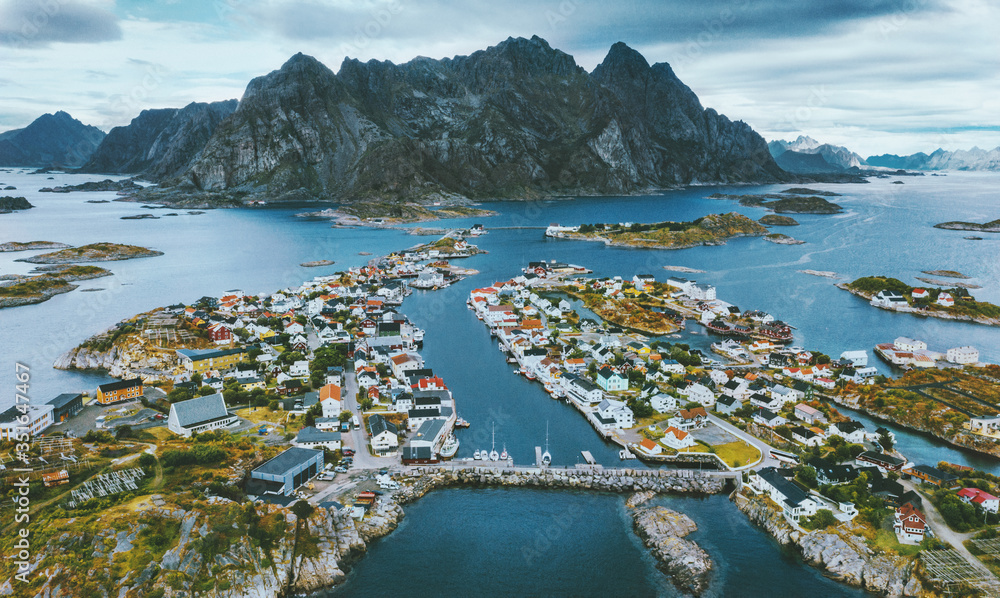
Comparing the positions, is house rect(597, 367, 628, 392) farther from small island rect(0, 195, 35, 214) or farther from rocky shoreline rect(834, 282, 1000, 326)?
small island rect(0, 195, 35, 214)

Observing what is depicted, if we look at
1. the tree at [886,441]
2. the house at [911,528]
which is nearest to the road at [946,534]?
the house at [911,528]

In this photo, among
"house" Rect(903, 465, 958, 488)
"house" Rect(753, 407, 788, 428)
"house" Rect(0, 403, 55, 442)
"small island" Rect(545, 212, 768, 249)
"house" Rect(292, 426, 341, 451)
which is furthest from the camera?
"small island" Rect(545, 212, 768, 249)

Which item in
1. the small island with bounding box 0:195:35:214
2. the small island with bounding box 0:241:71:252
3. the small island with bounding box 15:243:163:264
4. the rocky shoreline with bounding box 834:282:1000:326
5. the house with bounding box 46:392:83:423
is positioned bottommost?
the rocky shoreline with bounding box 834:282:1000:326

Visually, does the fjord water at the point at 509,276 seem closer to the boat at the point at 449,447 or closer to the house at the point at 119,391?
the boat at the point at 449,447

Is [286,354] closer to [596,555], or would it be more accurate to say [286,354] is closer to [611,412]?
[611,412]

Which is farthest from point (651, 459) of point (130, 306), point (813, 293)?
point (130, 306)

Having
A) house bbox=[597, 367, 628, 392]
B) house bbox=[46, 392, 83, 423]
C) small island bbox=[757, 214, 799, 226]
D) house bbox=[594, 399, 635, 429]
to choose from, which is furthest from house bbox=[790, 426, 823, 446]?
small island bbox=[757, 214, 799, 226]
